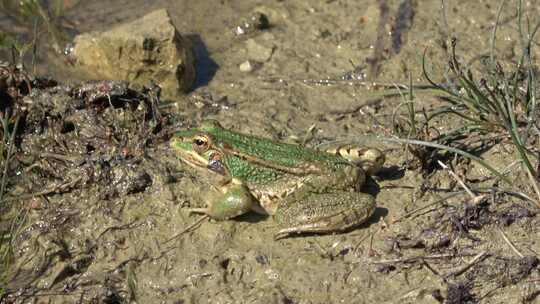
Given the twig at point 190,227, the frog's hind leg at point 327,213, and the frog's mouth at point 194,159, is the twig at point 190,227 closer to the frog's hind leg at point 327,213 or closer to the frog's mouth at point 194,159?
the frog's mouth at point 194,159

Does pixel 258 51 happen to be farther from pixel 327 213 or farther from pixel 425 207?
pixel 425 207

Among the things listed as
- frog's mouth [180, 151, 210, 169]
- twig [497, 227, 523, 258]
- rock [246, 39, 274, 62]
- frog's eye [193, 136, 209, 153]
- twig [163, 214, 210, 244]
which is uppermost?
frog's eye [193, 136, 209, 153]

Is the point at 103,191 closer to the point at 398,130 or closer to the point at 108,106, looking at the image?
the point at 108,106

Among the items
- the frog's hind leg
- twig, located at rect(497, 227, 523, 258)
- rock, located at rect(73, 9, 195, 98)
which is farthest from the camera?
rock, located at rect(73, 9, 195, 98)

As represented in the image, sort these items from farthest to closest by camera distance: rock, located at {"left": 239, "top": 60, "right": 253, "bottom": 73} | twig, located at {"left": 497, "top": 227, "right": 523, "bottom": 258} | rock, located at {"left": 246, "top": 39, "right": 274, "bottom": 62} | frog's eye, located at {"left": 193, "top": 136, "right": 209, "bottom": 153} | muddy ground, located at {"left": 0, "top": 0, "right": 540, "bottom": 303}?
rock, located at {"left": 246, "top": 39, "right": 274, "bottom": 62} < rock, located at {"left": 239, "top": 60, "right": 253, "bottom": 73} < frog's eye, located at {"left": 193, "top": 136, "right": 209, "bottom": 153} < muddy ground, located at {"left": 0, "top": 0, "right": 540, "bottom": 303} < twig, located at {"left": 497, "top": 227, "right": 523, "bottom": 258}

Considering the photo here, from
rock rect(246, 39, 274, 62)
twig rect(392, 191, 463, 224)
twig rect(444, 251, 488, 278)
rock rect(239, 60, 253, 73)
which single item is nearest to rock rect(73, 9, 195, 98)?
rock rect(239, 60, 253, 73)

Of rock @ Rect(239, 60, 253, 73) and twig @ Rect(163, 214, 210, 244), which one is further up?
rock @ Rect(239, 60, 253, 73)

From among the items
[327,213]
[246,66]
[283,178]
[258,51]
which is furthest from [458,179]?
[258,51]

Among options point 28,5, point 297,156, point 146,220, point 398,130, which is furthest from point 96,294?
point 28,5

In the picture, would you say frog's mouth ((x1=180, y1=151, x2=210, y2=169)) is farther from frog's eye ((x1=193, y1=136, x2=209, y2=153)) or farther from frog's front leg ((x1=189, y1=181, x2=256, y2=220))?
frog's front leg ((x1=189, y1=181, x2=256, y2=220))
